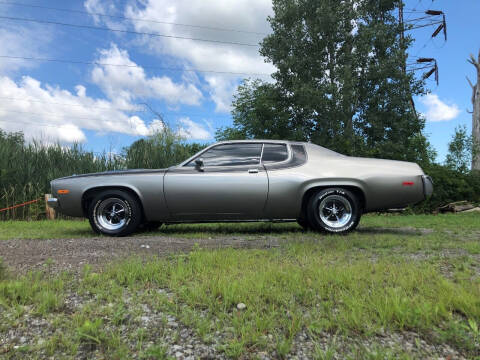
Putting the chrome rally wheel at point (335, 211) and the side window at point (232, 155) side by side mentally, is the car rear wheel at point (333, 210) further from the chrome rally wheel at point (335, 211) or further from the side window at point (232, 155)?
the side window at point (232, 155)

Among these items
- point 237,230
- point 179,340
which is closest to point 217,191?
point 237,230

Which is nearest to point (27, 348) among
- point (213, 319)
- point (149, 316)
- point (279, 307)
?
point (149, 316)

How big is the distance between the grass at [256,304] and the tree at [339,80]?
→ 15.7 metres

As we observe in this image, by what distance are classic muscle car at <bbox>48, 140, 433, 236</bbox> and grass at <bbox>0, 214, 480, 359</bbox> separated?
1.94m

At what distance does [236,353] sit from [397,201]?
4.29m

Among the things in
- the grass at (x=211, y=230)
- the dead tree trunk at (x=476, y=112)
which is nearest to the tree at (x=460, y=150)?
the dead tree trunk at (x=476, y=112)

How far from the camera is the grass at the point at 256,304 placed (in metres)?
1.91

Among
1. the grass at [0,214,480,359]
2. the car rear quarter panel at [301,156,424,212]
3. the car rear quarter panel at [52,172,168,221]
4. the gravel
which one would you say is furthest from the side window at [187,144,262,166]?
the gravel

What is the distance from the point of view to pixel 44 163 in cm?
1019

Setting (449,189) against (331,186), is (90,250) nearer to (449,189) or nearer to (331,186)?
(331,186)

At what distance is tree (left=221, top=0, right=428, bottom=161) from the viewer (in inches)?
720

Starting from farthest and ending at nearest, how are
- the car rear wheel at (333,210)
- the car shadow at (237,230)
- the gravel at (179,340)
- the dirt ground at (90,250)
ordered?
the car shadow at (237,230), the car rear wheel at (333,210), the dirt ground at (90,250), the gravel at (179,340)

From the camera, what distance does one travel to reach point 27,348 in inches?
74.2

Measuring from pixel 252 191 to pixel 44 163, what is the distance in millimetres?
7816
